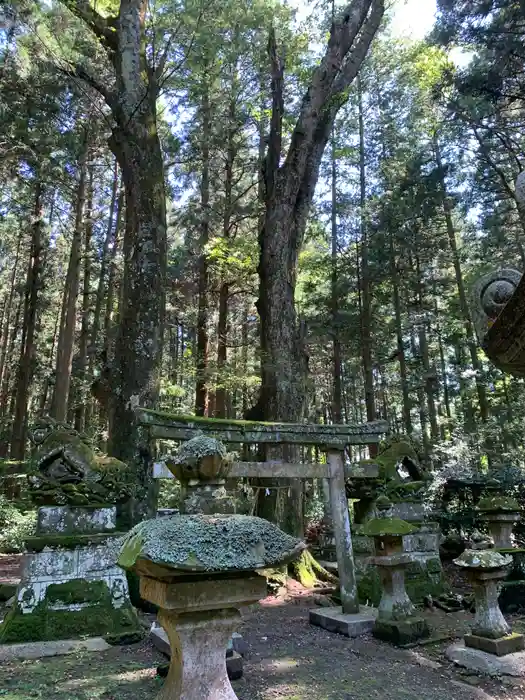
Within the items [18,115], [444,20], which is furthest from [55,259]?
[444,20]

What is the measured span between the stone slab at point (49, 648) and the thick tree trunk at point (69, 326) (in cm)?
764

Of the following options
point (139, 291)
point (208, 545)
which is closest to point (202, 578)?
point (208, 545)

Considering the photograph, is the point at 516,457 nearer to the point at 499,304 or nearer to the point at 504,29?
the point at 504,29

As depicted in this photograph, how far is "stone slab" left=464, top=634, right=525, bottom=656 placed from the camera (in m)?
4.71

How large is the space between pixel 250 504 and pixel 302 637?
3272 mm

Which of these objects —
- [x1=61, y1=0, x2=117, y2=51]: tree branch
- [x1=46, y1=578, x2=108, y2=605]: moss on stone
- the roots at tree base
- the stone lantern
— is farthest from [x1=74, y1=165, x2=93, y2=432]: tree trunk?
the stone lantern

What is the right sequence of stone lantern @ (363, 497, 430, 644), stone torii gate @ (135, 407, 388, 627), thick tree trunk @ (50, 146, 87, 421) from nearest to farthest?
stone lantern @ (363, 497, 430, 644) < stone torii gate @ (135, 407, 388, 627) < thick tree trunk @ (50, 146, 87, 421)

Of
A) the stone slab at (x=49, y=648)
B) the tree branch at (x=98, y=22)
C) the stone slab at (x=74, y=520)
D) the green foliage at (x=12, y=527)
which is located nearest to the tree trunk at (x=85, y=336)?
the green foliage at (x=12, y=527)

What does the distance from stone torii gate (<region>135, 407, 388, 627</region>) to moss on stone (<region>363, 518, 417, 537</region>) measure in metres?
0.79

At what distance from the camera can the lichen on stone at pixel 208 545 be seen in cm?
220

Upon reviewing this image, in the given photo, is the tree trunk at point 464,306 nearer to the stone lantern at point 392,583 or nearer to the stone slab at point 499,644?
the stone lantern at point 392,583

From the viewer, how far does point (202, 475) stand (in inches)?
129

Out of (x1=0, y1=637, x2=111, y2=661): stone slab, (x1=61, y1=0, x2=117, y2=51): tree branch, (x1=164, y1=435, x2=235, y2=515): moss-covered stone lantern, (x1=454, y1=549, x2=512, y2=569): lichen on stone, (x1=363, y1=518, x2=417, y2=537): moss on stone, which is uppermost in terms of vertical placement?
(x1=61, y1=0, x2=117, y2=51): tree branch

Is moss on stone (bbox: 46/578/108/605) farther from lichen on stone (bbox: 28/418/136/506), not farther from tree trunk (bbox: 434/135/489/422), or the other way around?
tree trunk (bbox: 434/135/489/422)
